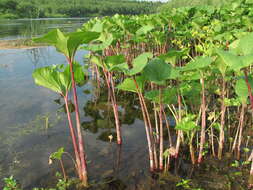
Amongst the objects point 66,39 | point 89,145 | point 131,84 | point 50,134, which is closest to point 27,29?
point 50,134

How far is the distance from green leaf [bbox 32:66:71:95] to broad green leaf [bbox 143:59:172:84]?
0.68 metres

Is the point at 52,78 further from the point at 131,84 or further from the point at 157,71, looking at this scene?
the point at 157,71

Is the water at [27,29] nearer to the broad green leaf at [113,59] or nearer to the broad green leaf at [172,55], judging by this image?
the broad green leaf at [113,59]

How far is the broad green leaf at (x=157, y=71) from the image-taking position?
6.13 ft

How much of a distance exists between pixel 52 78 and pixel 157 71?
0.86 meters

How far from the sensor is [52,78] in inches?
78.5

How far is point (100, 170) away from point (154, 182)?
59 cm

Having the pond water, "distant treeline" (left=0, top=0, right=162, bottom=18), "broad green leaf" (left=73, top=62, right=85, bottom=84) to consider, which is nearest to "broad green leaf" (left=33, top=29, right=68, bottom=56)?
"broad green leaf" (left=73, top=62, right=85, bottom=84)

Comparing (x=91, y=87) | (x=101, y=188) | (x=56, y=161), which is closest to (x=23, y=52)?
(x=91, y=87)

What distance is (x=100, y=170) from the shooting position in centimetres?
252

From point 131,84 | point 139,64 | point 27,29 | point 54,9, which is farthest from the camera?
point 54,9

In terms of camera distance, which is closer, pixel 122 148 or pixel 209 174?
pixel 209 174

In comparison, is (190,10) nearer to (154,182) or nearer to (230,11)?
(230,11)

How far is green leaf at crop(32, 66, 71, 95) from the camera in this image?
1.99 metres
